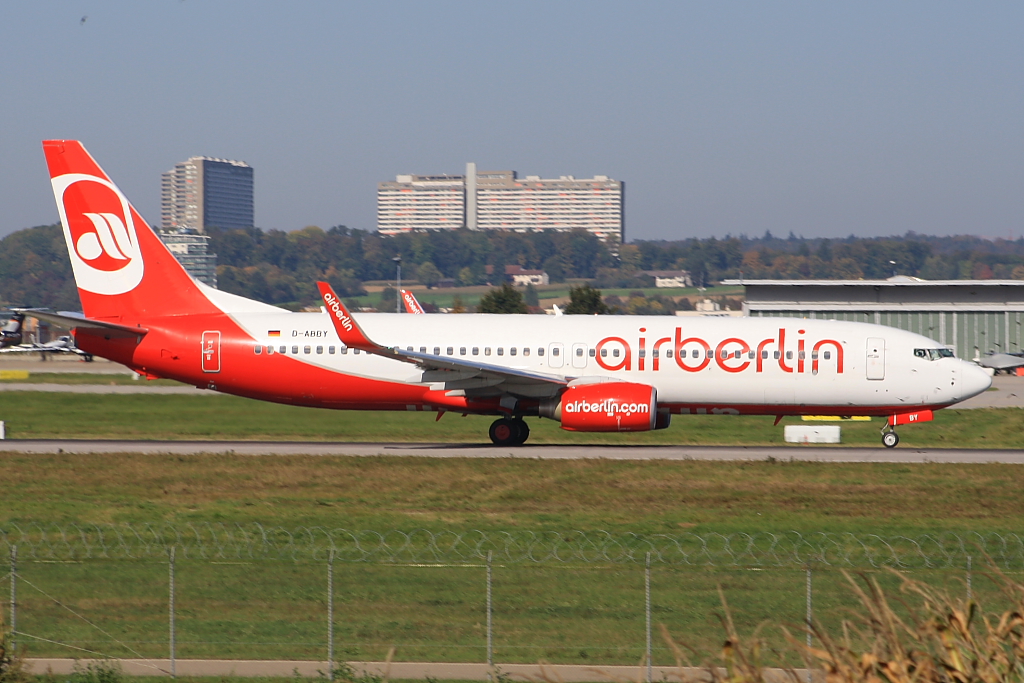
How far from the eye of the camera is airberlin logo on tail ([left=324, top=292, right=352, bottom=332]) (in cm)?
3123

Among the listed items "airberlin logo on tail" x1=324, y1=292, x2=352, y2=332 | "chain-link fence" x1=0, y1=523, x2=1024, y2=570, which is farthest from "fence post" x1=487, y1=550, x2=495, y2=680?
"airberlin logo on tail" x1=324, y1=292, x2=352, y2=332

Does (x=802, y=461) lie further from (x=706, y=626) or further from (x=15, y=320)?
(x=15, y=320)

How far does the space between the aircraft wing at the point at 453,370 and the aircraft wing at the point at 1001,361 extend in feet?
171

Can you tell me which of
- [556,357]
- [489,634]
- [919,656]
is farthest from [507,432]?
[919,656]

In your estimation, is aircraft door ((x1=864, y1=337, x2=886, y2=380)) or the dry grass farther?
aircraft door ((x1=864, y1=337, x2=886, y2=380))

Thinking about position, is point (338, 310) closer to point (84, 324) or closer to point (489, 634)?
point (84, 324)

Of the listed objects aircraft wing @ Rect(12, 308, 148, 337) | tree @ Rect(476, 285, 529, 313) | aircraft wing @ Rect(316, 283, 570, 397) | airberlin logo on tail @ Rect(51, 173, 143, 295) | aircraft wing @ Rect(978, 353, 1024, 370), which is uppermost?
airberlin logo on tail @ Rect(51, 173, 143, 295)

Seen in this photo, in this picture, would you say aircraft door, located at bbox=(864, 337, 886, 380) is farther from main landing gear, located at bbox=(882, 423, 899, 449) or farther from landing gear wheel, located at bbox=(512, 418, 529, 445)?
landing gear wheel, located at bbox=(512, 418, 529, 445)

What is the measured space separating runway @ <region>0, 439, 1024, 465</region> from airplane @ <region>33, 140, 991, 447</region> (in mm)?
1178

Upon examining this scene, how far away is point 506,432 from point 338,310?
260 inches

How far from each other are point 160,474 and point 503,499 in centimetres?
902

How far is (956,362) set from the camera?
33969mm

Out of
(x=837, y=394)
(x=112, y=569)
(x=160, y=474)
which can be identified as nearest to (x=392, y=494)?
(x=160, y=474)

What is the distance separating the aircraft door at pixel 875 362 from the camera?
33.7 m
